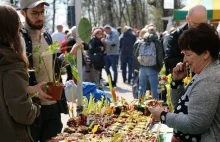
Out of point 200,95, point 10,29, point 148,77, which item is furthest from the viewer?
point 148,77

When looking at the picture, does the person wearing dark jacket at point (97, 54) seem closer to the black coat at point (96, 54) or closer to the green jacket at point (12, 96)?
the black coat at point (96, 54)

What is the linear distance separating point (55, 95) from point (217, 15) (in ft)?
15.4

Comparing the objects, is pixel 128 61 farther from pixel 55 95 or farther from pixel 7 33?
pixel 7 33

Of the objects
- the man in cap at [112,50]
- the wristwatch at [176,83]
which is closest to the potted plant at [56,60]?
the wristwatch at [176,83]

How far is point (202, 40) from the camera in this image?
199 cm

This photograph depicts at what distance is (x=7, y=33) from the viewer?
6.64 feet

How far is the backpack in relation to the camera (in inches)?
256

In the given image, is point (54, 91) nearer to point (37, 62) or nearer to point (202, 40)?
point (37, 62)

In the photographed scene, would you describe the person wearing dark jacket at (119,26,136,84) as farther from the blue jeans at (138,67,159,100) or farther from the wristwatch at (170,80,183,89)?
the wristwatch at (170,80,183,89)

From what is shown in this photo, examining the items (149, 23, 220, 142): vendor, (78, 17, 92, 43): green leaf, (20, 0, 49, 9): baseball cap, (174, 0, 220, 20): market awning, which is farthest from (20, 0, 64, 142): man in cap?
(174, 0, 220, 20): market awning

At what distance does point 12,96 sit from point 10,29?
14.7 inches

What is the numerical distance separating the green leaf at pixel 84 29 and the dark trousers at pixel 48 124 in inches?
24.5

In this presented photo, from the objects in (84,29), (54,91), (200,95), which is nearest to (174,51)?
(84,29)

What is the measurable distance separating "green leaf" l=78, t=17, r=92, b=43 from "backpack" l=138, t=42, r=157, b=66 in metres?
3.48
